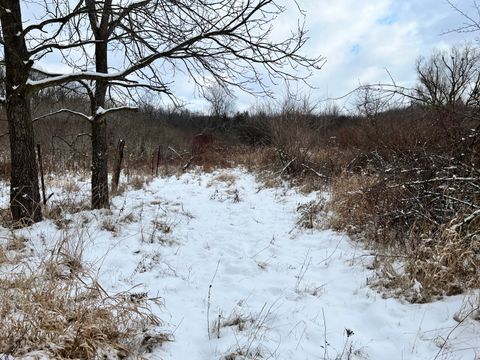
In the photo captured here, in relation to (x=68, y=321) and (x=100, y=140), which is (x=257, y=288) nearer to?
(x=68, y=321)

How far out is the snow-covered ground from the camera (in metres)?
2.35

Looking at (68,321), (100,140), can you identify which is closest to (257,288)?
(68,321)

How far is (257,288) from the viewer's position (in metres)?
3.27

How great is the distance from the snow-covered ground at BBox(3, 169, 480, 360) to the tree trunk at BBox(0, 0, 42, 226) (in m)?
0.33

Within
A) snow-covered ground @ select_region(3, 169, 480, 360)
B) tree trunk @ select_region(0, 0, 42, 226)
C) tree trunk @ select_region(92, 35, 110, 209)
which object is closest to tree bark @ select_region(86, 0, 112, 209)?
tree trunk @ select_region(92, 35, 110, 209)

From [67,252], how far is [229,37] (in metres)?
3.09

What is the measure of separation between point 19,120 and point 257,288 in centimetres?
341

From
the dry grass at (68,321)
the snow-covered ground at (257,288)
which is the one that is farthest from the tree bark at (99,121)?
the dry grass at (68,321)

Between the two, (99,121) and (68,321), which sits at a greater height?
(99,121)

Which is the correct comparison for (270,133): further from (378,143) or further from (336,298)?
(336,298)

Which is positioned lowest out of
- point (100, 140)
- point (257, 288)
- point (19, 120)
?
point (257, 288)

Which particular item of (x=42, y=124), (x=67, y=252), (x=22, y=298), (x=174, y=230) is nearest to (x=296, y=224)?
(x=174, y=230)

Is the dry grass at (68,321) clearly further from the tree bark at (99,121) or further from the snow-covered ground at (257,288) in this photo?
the tree bark at (99,121)

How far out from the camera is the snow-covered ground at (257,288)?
2.35 m
